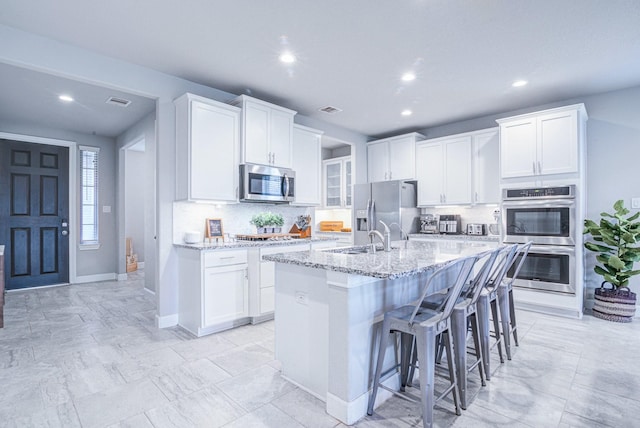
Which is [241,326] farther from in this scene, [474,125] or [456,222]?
[474,125]

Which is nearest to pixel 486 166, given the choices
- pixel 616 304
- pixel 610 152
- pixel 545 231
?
pixel 545 231

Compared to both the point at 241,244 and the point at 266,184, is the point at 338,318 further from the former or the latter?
the point at 266,184

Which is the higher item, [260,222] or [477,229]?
[260,222]

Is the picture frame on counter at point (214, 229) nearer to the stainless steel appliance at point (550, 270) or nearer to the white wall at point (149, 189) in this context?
the white wall at point (149, 189)

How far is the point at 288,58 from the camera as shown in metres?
3.20

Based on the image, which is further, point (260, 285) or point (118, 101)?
point (118, 101)

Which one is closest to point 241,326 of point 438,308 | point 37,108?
point 438,308

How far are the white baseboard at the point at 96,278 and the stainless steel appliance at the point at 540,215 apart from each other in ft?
21.7

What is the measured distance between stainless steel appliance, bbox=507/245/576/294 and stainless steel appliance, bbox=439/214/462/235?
1.27 m

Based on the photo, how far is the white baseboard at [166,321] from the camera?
3492 millimetres

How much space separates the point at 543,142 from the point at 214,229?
4130mm

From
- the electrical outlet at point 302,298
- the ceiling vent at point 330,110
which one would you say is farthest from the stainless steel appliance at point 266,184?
the electrical outlet at point 302,298

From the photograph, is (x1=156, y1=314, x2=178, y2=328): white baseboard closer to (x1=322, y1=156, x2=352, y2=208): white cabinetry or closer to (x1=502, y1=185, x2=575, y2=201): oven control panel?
(x1=322, y1=156, x2=352, y2=208): white cabinetry

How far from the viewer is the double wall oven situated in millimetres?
3840
